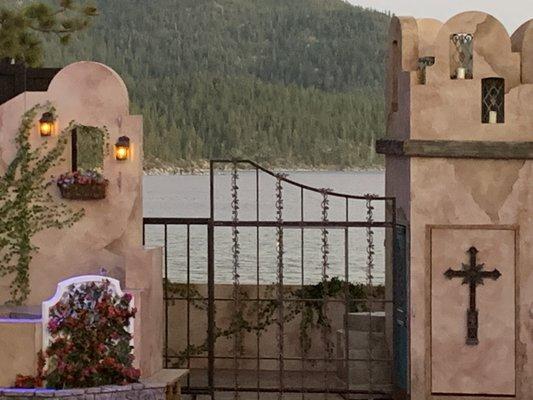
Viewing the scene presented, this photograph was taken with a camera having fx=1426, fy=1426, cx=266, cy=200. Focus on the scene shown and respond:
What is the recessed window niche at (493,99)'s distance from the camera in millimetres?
16984

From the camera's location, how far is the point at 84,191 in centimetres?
1719

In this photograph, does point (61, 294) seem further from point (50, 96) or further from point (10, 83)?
point (10, 83)

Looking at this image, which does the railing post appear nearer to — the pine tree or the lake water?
the pine tree

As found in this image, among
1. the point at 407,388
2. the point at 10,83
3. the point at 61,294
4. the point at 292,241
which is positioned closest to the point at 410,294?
the point at 407,388

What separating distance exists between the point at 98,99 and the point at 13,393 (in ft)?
12.5

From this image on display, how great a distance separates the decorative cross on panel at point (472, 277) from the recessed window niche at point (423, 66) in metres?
2.10

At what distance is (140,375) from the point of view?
1633 centimetres

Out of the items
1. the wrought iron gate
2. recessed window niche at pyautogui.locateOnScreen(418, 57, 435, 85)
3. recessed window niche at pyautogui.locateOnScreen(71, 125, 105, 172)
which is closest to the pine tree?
the wrought iron gate

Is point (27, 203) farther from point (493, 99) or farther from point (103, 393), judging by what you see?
point (493, 99)

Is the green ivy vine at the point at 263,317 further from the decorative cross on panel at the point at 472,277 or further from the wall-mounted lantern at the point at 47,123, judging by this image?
the wall-mounted lantern at the point at 47,123

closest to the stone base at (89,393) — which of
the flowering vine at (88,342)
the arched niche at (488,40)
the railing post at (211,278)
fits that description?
Answer: the flowering vine at (88,342)

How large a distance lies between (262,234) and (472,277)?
214 feet

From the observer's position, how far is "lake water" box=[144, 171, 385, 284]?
72.6m

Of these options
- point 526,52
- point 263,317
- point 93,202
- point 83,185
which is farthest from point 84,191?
point 526,52
